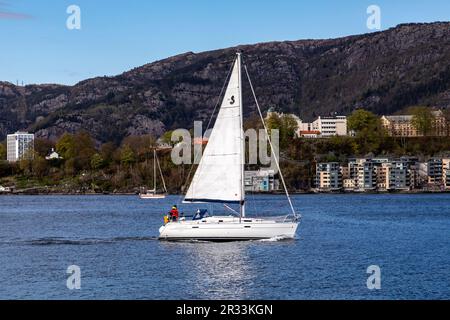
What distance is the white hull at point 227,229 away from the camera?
60.5m

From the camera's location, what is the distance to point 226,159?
61719 millimetres

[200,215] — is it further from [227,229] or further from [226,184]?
[226,184]

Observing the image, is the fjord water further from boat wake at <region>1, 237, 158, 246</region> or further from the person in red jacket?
the person in red jacket

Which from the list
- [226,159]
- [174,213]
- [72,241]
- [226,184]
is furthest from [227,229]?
[72,241]

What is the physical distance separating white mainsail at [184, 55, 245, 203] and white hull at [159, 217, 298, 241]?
62.0 inches

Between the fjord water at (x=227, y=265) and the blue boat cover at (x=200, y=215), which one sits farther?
the blue boat cover at (x=200, y=215)

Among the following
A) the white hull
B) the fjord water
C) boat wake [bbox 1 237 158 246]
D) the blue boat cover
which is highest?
the blue boat cover

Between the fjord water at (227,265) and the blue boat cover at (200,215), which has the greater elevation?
the blue boat cover at (200,215)

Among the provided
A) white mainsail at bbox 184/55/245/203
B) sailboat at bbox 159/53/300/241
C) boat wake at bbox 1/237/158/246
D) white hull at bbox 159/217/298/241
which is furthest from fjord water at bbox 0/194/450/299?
white mainsail at bbox 184/55/245/203

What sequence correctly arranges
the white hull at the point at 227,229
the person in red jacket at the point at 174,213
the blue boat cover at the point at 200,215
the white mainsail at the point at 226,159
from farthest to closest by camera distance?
the person in red jacket at the point at 174,213, the blue boat cover at the point at 200,215, the white mainsail at the point at 226,159, the white hull at the point at 227,229

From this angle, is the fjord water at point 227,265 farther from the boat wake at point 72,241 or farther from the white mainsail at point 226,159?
the white mainsail at point 226,159

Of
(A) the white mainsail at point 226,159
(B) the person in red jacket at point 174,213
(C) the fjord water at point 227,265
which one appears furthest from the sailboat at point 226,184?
(C) the fjord water at point 227,265

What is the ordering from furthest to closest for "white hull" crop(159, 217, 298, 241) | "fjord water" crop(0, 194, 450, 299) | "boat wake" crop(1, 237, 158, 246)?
"boat wake" crop(1, 237, 158, 246)
"white hull" crop(159, 217, 298, 241)
"fjord water" crop(0, 194, 450, 299)

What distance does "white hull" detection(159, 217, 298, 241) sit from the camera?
60.5 m
